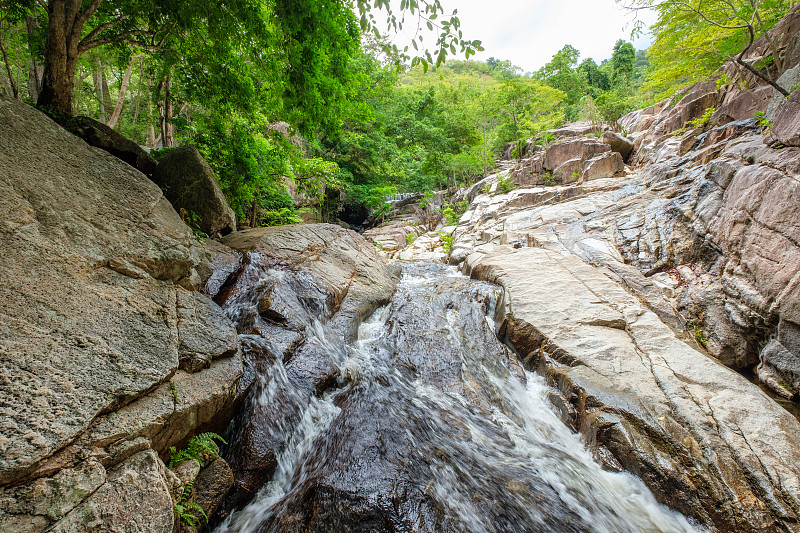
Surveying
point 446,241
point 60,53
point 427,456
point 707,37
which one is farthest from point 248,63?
point 707,37

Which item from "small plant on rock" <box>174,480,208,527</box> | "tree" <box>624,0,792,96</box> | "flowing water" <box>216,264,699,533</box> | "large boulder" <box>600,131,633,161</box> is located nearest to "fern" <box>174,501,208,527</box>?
"small plant on rock" <box>174,480,208,527</box>

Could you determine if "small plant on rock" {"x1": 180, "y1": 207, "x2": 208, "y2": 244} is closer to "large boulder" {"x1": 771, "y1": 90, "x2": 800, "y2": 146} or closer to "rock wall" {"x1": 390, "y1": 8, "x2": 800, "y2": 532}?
"rock wall" {"x1": 390, "y1": 8, "x2": 800, "y2": 532}

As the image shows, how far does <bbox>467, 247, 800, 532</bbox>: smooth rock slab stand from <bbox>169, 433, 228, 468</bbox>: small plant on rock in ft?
14.4

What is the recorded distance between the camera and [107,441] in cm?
191

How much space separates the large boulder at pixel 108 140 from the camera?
4531 millimetres

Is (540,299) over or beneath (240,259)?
over

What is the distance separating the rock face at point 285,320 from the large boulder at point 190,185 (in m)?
0.81

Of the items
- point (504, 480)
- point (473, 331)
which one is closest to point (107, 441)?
point (504, 480)

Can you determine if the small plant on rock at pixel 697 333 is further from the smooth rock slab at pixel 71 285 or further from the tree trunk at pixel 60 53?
the tree trunk at pixel 60 53

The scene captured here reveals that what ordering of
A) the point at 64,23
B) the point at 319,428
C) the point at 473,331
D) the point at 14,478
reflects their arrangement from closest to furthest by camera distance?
the point at 14,478
the point at 319,428
the point at 64,23
the point at 473,331

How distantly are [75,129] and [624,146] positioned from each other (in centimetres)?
2365

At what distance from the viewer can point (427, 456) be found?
124 inches

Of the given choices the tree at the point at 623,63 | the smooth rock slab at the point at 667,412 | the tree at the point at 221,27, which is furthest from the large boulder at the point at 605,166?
the tree at the point at 623,63

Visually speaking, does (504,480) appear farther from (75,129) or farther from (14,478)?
(75,129)
